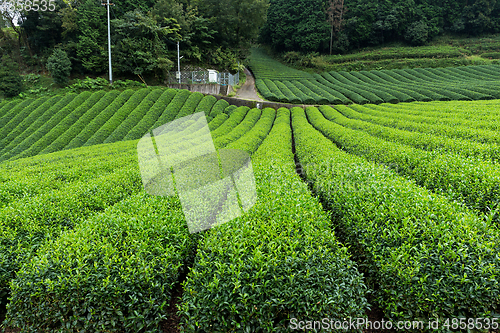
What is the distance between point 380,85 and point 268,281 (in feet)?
113

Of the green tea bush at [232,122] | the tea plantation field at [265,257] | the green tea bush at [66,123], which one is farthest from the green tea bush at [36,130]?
the tea plantation field at [265,257]

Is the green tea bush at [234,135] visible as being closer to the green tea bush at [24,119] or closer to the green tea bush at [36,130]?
the green tea bush at [36,130]

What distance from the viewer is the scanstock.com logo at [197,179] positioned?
3918 mm

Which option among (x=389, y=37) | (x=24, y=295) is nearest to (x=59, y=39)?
(x=24, y=295)

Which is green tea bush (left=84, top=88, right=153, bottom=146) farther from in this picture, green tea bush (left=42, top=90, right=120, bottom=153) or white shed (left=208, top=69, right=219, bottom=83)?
white shed (left=208, top=69, right=219, bottom=83)

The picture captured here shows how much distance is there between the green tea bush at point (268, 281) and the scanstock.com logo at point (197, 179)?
70 cm

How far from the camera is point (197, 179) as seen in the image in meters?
5.09

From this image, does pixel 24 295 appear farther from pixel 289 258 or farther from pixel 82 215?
pixel 289 258

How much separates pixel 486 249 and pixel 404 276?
3.22 feet

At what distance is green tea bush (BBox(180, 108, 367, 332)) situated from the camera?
8.56 feet

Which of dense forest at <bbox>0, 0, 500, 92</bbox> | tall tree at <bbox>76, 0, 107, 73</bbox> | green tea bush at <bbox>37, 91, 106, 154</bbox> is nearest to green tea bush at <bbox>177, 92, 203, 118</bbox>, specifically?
green tea bush at <bbox>37, 91, 106, 154</bbox>

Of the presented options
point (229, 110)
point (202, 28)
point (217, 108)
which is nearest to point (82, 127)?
point (217, 108)

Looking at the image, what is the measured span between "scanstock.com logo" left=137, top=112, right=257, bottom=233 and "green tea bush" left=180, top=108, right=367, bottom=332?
697mm

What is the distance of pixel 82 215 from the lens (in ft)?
15.8
